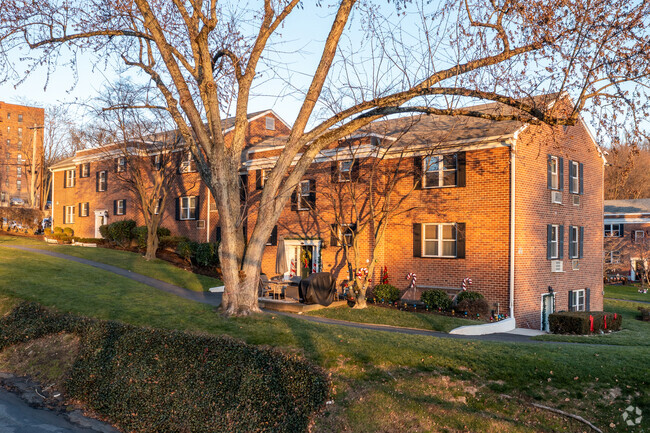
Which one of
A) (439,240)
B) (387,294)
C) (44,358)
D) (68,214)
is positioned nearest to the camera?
(44,358)

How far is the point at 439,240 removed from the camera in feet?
63.9

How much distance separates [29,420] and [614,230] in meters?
42.8

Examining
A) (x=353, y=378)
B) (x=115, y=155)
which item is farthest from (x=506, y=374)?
(x=115, y=155)

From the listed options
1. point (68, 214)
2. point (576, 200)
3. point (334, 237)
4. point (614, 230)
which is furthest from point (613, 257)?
point (68, 214)

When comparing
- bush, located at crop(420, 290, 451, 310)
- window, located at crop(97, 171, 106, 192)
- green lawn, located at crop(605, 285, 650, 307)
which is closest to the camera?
bush, located at crop(420, 290, 451, 310)

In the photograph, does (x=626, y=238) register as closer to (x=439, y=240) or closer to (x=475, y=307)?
(x=439, y=240)

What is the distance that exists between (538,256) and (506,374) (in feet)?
39.3

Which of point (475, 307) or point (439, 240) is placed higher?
point (439, 240)

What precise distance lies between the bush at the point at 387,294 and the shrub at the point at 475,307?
2843 mm

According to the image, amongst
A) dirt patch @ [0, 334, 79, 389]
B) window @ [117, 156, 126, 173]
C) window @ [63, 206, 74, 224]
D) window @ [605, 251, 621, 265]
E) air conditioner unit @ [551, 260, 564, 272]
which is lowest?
dirt patch @ [0, 334, 79, 389]

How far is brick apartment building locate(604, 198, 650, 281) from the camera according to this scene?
40.9 meters

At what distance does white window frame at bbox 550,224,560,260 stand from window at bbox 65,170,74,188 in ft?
107

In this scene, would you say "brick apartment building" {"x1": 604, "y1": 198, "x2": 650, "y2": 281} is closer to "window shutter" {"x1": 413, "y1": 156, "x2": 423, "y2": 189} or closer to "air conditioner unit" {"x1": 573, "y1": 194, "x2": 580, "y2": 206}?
"air conditioner unit" {"x1": 573, "y1": 194, "x2": 580, "y2": 206}

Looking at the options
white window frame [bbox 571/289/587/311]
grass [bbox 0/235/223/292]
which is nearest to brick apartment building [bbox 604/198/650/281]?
white window frame [bbox 571/289/587/311]
